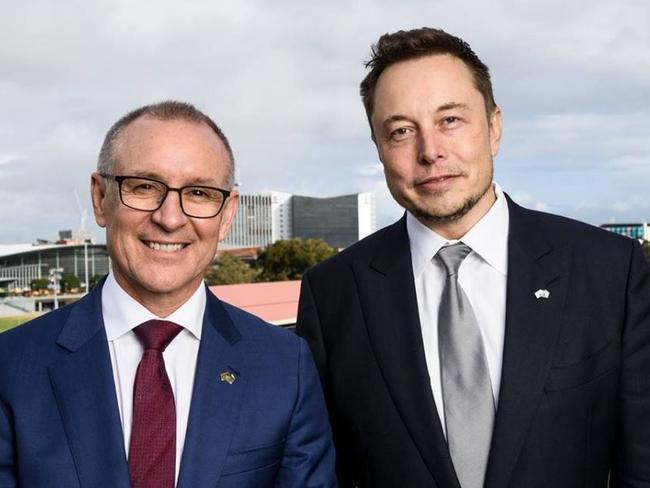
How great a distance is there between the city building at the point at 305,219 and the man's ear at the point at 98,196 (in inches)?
5857

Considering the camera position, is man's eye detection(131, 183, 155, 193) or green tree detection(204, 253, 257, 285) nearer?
man's eye detection(131, 183, 155, 193)

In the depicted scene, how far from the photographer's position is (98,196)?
2518mm

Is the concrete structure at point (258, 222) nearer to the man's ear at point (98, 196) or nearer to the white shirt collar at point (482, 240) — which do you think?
the white shirt collar at point (482, 240)

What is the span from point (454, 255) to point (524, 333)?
1.38 ft

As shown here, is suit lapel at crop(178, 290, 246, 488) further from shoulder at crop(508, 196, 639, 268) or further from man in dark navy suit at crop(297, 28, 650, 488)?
shoulder at crop(508, 196, 639, 268)

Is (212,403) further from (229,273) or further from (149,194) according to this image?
(229,273)

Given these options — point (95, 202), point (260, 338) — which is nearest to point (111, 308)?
point (95, 202)

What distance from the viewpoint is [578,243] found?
2.91m

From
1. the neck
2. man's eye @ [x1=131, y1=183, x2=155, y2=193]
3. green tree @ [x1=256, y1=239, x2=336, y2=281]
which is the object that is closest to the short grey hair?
man's eye @ [x1=131, y1=183, x2=155, y2=193]

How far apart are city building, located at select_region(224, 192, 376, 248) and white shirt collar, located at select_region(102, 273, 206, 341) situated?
148746 millimetres

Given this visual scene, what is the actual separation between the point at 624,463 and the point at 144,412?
1.94m

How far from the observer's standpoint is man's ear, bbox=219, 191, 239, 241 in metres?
2.55

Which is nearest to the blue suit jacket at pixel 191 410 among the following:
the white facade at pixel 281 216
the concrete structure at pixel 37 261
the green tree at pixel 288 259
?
Answer: the green tree at pixel 288 259

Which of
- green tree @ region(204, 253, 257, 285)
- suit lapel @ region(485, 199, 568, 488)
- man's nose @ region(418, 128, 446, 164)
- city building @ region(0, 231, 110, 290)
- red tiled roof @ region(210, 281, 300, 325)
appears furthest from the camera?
city building @ region(0, 231, 110, 290)
